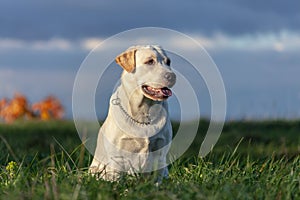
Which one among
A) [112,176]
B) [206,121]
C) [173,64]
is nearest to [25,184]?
[112,176]

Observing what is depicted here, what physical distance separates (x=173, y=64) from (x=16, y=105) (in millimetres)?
13831

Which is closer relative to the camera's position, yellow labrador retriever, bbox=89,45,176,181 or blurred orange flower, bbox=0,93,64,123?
yellow labrador retriever, bbox=89,45,176,181

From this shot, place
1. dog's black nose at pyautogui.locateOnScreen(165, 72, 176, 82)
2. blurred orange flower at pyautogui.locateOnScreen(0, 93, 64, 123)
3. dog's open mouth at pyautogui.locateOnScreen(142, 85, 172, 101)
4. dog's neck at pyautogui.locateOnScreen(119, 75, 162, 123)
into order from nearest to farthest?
dog's black nose at pyautogui.locateOnScreen(165, 72, 176, 82)
dog's open mouth at pyautogui.locateOnScreen(142, 85, 172, 101)
dog's neck at pyautogui.locateOnScreen(119, 75, 162, 123)
blurred orange flower at pyautogui.locateOnScreen(0, 93, 64, 123)

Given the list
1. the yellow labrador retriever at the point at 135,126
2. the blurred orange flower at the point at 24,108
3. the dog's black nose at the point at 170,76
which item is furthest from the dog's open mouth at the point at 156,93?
the blurred orange flower at the point at 24,108

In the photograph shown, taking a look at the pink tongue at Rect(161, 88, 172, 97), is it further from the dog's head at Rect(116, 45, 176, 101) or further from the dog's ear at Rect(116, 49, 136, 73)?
the dog's ear at Rect(116, 49, 136, 73)

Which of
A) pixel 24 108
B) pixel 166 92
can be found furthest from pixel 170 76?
pixel 24 108

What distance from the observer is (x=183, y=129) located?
211 inches

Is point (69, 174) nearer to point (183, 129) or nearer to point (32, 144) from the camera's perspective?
point (183, 129)

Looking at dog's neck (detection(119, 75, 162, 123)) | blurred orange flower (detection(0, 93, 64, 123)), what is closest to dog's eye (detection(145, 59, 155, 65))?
dog's neck (detection(119, 75, 162, 123))

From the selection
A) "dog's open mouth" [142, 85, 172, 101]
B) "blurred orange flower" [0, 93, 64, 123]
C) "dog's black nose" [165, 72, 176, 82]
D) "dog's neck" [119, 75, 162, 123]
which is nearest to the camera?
"dog's black nose" [165, 72, 176, 82]

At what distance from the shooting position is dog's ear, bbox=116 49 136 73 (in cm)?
471

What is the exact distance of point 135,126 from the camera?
491cm

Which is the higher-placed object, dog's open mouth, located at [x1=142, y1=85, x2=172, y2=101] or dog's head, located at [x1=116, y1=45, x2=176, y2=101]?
dog's head, located at [x1=116, y1=45, x2=176, y2=101]

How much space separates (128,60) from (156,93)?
32 cm
